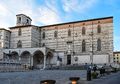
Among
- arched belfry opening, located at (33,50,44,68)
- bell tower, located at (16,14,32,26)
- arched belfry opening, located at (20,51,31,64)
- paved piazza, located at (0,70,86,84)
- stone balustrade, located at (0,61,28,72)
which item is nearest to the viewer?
paved piazza, located at (0,70,86,84)

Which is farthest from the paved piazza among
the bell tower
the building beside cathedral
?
the bell tower

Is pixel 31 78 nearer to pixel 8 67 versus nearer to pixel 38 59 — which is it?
pixel 8 67

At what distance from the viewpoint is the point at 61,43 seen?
5728 centimetres

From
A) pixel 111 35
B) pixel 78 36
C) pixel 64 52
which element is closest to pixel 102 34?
pixel 111 35

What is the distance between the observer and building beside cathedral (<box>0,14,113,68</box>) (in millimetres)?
52031

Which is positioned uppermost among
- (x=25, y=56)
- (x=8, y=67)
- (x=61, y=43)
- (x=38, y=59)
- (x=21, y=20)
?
(x=21, y=20)

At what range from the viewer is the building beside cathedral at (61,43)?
52031 millimetres

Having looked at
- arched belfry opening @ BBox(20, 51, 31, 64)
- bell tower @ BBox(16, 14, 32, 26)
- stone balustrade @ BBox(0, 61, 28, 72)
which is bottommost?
stone balustrade @ BBox(0, 61, 28, 72)

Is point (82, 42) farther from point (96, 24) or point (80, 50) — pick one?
point (96, 24)

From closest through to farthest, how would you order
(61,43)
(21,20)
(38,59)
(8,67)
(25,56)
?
(8,67) → (25,56) → (38,59) → (61,43) → (21,20)

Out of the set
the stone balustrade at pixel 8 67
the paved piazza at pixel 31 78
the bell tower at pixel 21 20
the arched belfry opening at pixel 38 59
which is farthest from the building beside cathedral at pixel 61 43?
the paved piazza at pixel 31 78

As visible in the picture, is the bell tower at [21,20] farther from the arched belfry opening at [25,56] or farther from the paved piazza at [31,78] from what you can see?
the paved piazza at [31,78]

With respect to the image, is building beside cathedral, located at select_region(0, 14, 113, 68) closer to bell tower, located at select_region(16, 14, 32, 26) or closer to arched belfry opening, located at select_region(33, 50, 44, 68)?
arched belfry opening, located at select_region(33, 50, 44, 68)

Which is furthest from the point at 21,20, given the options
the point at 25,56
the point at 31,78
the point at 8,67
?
the point at 31,78
